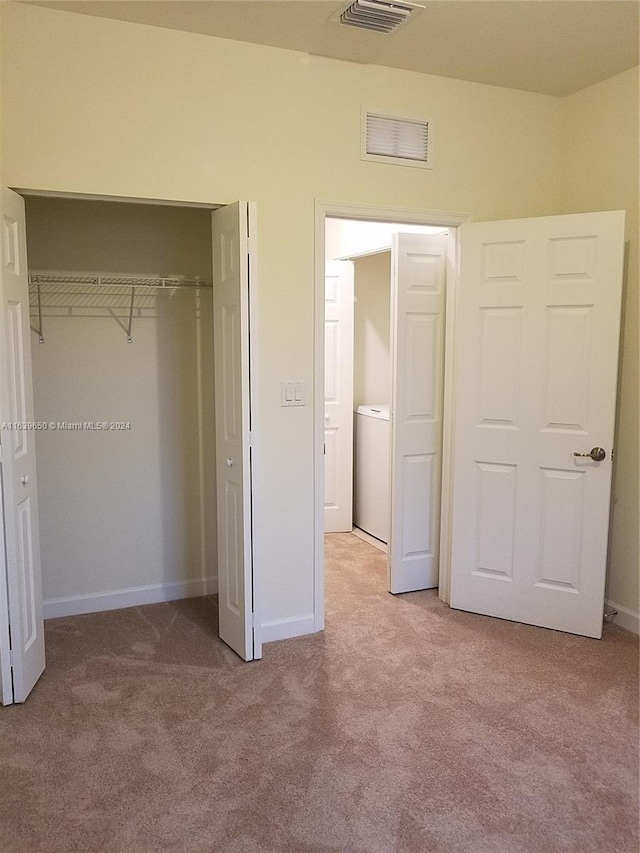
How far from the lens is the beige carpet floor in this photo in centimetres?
209

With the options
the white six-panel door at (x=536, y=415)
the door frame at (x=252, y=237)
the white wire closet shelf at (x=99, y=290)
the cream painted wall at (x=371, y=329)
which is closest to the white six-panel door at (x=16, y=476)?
the door frame at (x=252, y=237)

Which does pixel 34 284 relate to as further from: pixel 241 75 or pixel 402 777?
pixel 402 777

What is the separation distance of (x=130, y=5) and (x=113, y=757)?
113 inches

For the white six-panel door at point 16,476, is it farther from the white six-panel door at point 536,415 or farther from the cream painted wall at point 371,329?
the cream painted wall at point 371,329

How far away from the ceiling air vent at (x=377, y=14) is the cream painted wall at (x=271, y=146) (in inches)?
15.4

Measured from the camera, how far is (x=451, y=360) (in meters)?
3.77

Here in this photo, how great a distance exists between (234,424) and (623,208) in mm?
2280

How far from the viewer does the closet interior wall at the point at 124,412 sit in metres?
3.58

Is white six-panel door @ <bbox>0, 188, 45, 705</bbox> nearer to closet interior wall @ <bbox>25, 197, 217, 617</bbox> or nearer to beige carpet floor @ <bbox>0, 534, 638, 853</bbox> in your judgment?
beige carpet floor @ <bbox>0, 534, 638, 853</bbox>

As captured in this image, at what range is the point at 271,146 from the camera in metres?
3.15

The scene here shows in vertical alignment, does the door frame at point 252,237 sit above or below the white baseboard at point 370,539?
above

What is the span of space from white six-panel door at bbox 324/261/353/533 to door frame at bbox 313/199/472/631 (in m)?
1.32

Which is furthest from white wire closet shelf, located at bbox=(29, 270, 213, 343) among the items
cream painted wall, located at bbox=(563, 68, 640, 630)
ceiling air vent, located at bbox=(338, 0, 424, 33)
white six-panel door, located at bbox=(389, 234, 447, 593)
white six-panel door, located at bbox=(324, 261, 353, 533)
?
cream painted wall, located at bbox=(563, 68, 640, 630)

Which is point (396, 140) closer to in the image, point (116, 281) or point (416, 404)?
point (416, 404)
